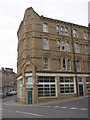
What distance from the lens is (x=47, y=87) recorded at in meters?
34.1

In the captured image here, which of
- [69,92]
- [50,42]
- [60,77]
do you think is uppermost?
[50,42]

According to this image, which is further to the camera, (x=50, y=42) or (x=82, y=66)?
(x=82, y=66)

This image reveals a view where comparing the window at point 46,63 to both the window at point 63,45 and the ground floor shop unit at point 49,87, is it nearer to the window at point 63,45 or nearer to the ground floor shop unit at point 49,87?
the ground floor shop unit at point 49,87

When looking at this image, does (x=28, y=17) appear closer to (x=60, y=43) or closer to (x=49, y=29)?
(x=49, y=29)

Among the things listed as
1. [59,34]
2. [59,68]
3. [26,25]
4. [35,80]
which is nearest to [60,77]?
[59,68]

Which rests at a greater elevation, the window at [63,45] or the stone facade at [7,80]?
the window at [63,45]

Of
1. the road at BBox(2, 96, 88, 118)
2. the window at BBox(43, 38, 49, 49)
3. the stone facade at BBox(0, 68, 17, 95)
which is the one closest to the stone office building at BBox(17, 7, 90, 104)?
the window at BBox(43, 38, 49, 49)

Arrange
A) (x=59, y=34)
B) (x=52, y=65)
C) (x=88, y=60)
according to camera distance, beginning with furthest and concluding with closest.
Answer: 1. (x=88, y=60)
2. (x=59, y=34)
3. (x=52, y=65)

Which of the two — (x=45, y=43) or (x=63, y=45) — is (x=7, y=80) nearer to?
(x=63, y=45)

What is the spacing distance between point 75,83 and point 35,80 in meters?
7.78

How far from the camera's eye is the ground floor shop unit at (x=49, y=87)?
108ft

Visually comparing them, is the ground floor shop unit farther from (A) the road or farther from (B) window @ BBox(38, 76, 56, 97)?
(A) the road

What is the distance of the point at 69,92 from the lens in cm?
3603

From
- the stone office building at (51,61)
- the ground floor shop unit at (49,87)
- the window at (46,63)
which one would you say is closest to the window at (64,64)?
the stone office building at (51,61)
